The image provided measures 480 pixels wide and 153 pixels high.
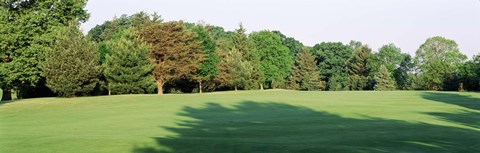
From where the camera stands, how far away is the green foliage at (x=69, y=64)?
39625 mm

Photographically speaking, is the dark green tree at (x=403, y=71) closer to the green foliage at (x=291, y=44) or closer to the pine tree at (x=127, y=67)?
the green foliage at (x=291, y=44)

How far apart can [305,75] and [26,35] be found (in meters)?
69.2

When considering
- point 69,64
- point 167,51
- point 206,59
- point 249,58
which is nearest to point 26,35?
point 69,64

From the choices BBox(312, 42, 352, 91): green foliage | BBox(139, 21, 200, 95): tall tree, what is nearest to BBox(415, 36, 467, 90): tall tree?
BBox(312, 42, 352, 91): green foliage

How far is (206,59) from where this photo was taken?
211 feet

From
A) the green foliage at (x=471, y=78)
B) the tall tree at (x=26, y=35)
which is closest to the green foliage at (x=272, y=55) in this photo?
the green foliage at (x=471, y=78)

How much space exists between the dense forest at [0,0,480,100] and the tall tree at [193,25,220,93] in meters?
0.16

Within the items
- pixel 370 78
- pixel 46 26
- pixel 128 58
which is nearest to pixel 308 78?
pixel 370 78

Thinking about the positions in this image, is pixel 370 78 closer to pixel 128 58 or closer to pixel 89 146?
pixel 128 58

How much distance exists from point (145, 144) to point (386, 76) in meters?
85.2

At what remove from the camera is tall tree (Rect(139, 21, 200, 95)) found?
5556 cm

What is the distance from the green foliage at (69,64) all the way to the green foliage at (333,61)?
72.9 meters

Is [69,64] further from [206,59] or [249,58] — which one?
[249,58]

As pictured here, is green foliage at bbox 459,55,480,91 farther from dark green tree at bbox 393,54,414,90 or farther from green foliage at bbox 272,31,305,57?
green foliage at bbox 272,31,305,57
